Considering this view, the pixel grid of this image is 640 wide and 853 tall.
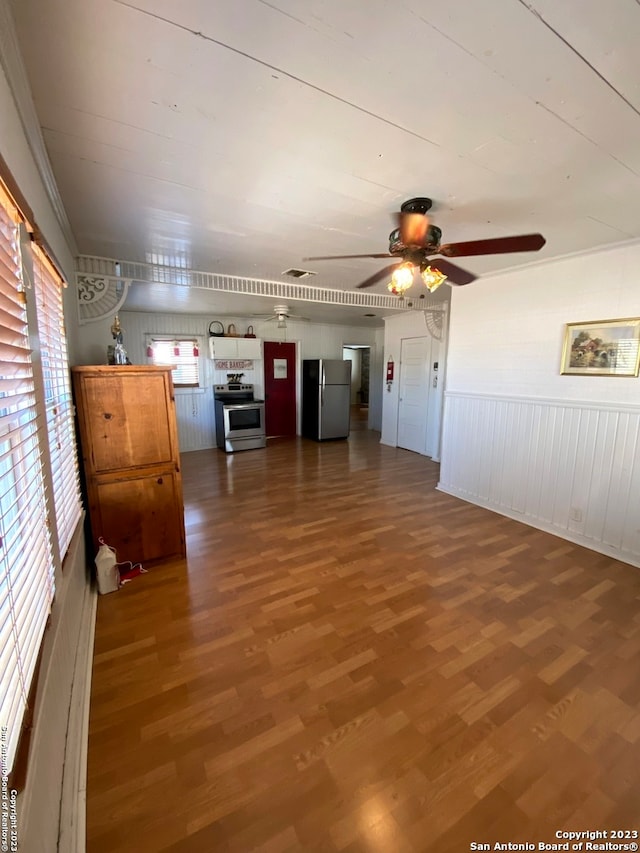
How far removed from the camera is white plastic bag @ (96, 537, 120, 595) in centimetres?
228

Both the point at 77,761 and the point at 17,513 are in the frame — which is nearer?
the point at 17,513

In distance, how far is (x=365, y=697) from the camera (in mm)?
1559

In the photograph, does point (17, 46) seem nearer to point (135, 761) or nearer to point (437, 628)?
point (135, 761)

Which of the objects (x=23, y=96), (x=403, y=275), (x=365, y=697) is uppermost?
(x=23, y=96)

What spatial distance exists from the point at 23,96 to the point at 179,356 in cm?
488

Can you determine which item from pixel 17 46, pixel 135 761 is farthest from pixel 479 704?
pixel 17 46

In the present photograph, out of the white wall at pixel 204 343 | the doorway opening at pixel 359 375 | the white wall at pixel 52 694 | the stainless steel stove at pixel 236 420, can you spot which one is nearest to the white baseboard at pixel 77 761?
the white wall at pixel 52 694

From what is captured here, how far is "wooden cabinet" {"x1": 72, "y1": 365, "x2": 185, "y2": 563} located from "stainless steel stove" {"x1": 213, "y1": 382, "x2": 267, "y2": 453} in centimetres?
314

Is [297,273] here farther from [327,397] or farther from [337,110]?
[327,397]

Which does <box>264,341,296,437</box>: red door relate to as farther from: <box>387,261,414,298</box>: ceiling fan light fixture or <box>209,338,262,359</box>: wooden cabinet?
<box>387,261,414,298</box>: ceiling fan light fixture

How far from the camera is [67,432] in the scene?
2.05 meters

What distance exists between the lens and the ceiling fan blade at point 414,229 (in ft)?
5.65

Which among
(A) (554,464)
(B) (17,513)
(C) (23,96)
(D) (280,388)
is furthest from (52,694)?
(D) (280,388)

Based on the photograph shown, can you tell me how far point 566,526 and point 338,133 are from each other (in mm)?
3291
